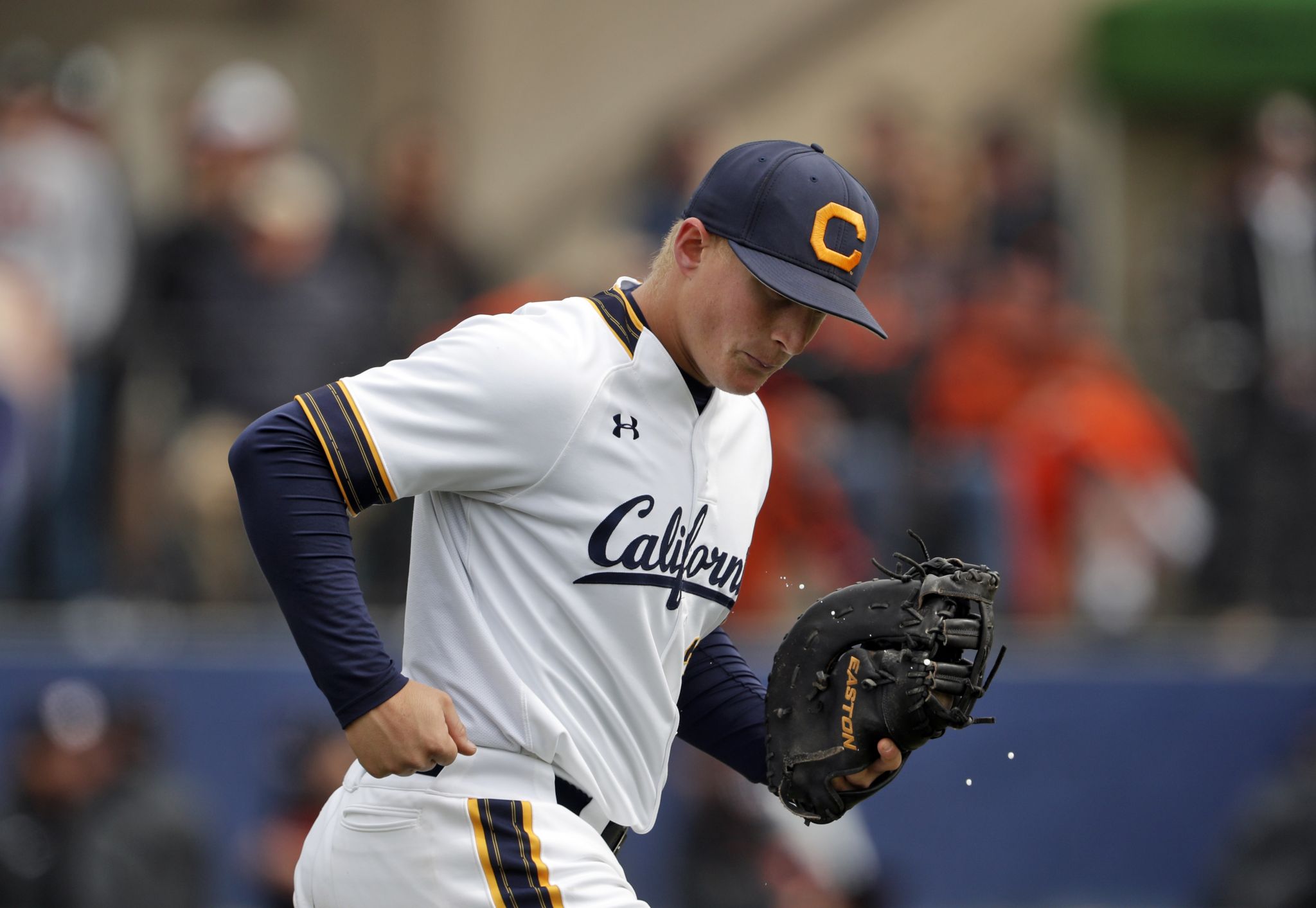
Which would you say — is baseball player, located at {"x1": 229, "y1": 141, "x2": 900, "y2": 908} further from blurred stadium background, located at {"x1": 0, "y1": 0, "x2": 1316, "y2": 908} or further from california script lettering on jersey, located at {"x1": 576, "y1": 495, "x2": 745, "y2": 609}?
blurred stadium background, located at {"x1": 0, "y1": 0, "x2": 1316, "y2": 908}

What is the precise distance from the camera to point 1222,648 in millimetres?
8617

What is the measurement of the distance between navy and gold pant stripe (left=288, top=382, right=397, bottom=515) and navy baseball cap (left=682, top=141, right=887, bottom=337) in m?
0.69

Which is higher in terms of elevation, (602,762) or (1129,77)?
(1129,77)

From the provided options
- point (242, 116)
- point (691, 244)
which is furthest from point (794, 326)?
point (242, 116)

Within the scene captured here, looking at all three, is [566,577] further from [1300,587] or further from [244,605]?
[1300,587]

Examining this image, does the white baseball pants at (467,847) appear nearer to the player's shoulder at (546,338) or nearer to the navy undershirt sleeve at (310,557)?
the navy undershirt sleeve at (310,557)

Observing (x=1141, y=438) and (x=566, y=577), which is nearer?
(x=566, y=577)

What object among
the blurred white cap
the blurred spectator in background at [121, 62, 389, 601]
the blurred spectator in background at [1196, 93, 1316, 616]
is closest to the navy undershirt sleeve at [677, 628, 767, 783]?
the blurred spectator in background at [121, 62, 389, 601]

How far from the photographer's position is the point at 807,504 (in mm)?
7762

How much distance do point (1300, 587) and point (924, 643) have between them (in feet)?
19.5

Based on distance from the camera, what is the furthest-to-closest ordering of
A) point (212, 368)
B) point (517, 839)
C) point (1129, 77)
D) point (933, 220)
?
point (1129, 77)
point (933, 220)
point (212, 368)
point (517, 839)

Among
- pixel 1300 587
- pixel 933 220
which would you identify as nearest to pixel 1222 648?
pixel 1300 587

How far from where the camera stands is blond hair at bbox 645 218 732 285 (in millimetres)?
3178

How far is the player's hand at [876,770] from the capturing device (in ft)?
11.0
